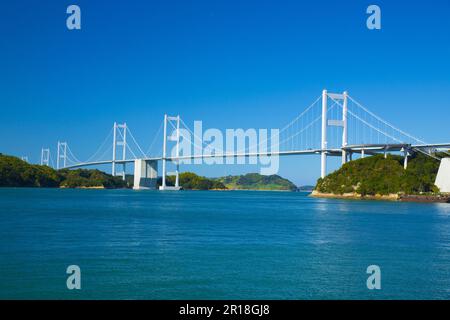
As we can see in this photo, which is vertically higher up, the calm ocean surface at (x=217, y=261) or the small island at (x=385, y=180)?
the small island at (x=385, y=180)

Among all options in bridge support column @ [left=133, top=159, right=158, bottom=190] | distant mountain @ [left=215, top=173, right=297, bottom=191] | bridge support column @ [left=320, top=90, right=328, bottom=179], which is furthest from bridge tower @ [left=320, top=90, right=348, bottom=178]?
distant mountain @ [left=215, top=173, right=297, bottom=191]

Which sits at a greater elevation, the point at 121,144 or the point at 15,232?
the point at 121,144

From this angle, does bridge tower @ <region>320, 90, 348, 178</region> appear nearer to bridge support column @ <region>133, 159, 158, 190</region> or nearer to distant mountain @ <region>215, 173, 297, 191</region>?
bridge support column @ <region>133, 159, 158, 190</region>

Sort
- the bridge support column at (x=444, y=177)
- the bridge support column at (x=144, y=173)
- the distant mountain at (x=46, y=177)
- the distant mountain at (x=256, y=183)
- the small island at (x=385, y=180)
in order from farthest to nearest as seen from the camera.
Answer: the distant mountain at (x=256, y=183) → the distant mountain at (x=46, y=177) → the bridge support column at (x=144, y=173) → the small island at (x=385, y=180) → the bridge support column at (x=444, y=177)

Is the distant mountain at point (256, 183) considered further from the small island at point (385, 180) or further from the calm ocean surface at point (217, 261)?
the calm ocean surface at point (217, 261)

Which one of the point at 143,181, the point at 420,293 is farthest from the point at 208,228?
the point at 143,181

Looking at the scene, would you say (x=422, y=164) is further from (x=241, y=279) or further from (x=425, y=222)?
(x=241, y=279)

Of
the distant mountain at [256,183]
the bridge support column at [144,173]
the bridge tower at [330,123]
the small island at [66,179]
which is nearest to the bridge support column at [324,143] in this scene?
the bridge tower at [330,123]

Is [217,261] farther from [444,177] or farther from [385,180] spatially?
[385,180]
